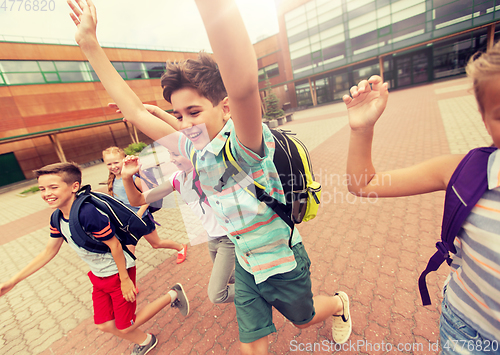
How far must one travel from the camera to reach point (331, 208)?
4.44 metres

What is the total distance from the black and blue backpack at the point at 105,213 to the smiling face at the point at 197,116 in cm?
143

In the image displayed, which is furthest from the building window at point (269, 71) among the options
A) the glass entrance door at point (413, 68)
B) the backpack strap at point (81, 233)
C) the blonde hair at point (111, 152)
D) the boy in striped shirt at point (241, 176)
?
the boy in striped shirt at point (241, 176)

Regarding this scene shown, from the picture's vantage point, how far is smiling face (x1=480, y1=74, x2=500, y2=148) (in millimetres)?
720

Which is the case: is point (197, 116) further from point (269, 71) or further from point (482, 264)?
point (269, 71)

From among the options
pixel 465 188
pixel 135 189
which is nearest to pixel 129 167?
pixel 135 189

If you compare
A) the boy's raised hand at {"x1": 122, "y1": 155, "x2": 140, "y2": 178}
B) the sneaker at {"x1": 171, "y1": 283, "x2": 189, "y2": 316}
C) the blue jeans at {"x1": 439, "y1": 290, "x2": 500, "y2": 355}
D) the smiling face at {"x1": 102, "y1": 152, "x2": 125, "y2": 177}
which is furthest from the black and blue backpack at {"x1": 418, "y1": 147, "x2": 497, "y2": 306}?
the smiling face at {"x1": 102, "y1": 152, "x2": 125, "y2": 177}

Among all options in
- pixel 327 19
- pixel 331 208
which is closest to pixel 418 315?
pixel 331 208

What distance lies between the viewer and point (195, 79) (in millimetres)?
1235

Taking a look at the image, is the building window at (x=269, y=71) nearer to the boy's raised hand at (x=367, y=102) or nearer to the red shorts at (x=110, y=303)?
the red shorts at (x=110, y=303)

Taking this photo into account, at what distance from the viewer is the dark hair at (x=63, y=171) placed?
1.97 metres

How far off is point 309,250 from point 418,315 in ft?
4.69

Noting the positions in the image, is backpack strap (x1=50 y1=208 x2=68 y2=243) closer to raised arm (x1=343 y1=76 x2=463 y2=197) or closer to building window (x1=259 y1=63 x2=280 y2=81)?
raised arm (x1=343 y1=76 x2=463 y2=197)

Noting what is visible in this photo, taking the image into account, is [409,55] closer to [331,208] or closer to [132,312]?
[331,208]

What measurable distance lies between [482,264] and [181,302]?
2.73m
